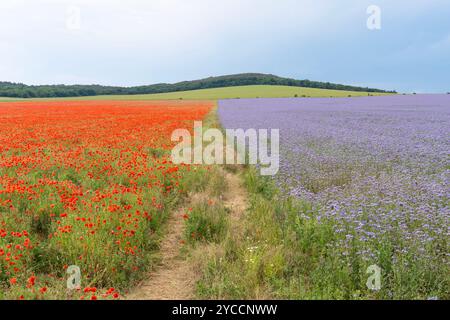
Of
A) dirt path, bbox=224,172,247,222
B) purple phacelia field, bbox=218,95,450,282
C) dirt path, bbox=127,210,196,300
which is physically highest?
purple phacelia field, bbox=218,95,450,282

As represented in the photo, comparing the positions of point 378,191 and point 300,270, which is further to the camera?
point 378,191

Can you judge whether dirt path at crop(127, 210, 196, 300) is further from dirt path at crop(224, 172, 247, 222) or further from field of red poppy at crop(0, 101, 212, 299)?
dirt path at crop(224, 172, 247, 222)

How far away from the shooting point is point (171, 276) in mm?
4035

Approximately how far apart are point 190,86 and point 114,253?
112680mm

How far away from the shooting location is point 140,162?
8.46m

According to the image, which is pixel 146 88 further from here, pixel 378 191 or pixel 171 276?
pixel 171 276

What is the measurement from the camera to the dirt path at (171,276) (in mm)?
3637

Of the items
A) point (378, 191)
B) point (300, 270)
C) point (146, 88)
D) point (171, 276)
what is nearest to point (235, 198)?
point (378, 191)

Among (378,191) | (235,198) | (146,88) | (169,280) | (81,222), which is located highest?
(146,88)

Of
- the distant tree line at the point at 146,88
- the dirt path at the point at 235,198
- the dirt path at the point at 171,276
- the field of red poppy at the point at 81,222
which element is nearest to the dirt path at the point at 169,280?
the dirt path at the point at 171,276

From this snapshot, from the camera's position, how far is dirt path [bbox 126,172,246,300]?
11.9ft

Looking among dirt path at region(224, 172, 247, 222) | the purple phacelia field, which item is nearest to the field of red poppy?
dirt path at region(224, 172, 247, 222)
